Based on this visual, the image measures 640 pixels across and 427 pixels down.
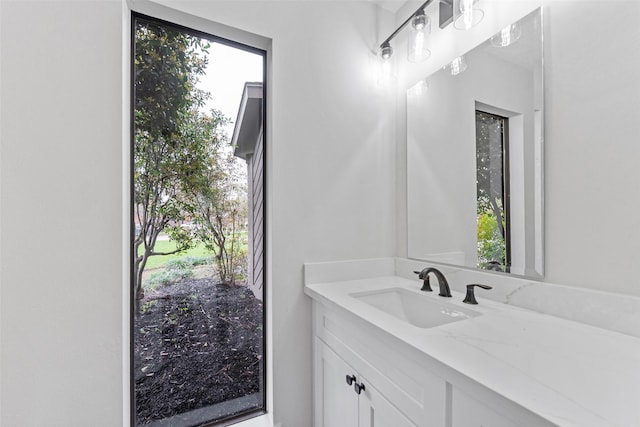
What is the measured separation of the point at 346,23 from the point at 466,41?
0.65 metres

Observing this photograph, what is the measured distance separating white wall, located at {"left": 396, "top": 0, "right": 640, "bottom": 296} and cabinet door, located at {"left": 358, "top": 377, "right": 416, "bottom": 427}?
2.26 feet

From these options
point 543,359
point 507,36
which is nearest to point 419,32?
point 507,36

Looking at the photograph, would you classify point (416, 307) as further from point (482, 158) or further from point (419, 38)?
point (419, 38)

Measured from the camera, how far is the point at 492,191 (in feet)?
3.73

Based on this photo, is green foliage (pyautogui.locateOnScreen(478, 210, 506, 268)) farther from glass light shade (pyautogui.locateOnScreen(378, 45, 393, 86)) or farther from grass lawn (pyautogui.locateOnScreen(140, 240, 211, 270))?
grass lawn (pyautogui.locateOnScreen(140, 240, 211, 270))

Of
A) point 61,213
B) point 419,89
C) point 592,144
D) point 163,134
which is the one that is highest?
point 419,89

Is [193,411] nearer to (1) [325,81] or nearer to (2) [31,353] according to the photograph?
(2) [31,353]

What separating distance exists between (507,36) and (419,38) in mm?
397

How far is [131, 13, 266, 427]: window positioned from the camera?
119cm

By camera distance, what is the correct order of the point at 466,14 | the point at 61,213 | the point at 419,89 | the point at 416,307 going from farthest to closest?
the point at 419,89 < the point at 416,307 < the point at 466,14 < the point at 61,213

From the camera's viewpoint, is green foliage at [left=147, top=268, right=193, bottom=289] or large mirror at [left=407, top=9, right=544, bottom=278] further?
green foliage at [left=147, top=268, right=193, bottom=289]

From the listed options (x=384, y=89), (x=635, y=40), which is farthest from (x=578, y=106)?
(x=384, y=89)

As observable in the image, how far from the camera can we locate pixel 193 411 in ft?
4.08

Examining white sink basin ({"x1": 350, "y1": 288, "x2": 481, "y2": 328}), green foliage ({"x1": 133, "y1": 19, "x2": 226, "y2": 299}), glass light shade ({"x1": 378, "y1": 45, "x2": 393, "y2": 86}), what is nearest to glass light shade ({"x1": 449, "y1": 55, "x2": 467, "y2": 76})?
glass light shade ({"x1": 378, "y1": 45, "x2": 393, "y2": 86})
